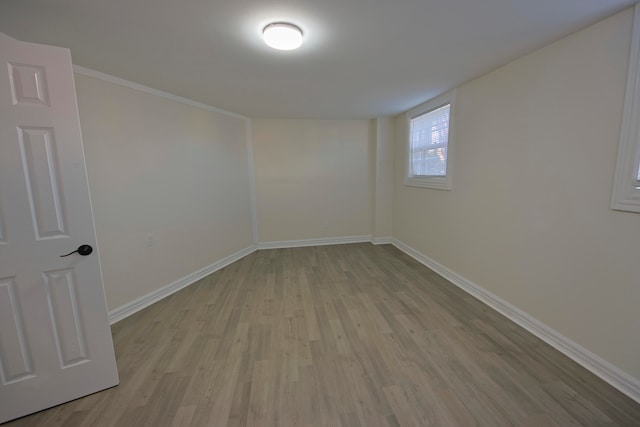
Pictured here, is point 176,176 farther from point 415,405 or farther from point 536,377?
point 536,377

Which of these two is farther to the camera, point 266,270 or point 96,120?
point 266,270

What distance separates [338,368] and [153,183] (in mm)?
2656

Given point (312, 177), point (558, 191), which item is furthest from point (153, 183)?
point (558, 191)

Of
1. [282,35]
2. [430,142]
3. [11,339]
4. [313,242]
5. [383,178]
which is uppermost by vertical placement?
[282,35]

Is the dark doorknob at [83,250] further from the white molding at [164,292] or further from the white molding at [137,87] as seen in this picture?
the white molding at [137,87]

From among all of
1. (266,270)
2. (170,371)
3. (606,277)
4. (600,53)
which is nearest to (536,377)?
(606,277)

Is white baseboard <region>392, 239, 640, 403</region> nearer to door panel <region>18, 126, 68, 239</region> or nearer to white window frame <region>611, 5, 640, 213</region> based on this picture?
white window frame <region>611, 5, 640, 213</region>

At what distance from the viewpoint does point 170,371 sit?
1.76 metres

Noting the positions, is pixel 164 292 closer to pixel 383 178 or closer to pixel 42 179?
pixel 42 179

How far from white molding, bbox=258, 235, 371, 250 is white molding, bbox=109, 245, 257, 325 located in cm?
69

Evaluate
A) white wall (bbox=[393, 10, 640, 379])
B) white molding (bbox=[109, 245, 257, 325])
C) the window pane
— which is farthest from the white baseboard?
white molding (bbox=[109, 245, 257, 325])

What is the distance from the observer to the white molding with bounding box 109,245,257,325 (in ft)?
7.89

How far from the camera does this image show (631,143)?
57.8 inches

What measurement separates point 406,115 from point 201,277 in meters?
3.98
